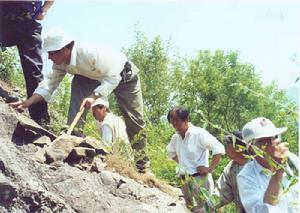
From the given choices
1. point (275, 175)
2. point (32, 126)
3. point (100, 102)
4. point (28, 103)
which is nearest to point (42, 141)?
point (32, 126)

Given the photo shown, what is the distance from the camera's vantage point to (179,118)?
18.9 ft

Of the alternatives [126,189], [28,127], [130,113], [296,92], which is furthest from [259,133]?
[130,113]

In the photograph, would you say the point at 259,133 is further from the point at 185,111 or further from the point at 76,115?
the point at 76,115

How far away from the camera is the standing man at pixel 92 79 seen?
5590 millimetres

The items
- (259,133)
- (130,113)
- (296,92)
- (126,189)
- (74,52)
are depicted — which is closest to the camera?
(296,92)

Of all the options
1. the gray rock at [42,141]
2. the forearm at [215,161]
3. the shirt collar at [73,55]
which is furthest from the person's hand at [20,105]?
the forearm at [215,161]

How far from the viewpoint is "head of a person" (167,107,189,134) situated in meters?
5.65

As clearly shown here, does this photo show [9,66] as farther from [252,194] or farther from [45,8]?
[252,194]

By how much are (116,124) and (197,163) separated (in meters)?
0.89

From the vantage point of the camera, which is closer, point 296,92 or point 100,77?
point 296,92

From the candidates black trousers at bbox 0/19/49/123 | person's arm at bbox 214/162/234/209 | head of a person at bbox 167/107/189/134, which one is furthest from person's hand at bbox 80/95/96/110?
person's arm at bbox 214/162/234/209

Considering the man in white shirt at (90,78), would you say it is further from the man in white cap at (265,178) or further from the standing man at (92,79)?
the man in white cap at (265,178)

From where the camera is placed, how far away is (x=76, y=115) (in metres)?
5.94

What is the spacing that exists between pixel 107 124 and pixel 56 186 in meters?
1.26
